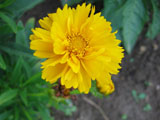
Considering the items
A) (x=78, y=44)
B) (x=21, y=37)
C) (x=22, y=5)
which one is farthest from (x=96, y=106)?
(x=78, y=44)

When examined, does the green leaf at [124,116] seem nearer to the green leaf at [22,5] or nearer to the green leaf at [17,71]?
the green leaf at [17,71]

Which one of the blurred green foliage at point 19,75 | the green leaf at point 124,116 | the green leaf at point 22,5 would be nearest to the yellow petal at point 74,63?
the blurred green foliage at point 19,75

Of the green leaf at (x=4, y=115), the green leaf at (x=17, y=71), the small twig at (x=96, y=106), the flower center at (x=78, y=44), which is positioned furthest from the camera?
the small twig at (x=96, y=106)

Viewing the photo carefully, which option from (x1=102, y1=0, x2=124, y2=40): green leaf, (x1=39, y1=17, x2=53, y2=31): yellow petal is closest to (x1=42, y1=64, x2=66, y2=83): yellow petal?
(x1=39, y1=17, x2=53, y2=31): yellow petal

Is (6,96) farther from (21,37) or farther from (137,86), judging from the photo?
(137,86)

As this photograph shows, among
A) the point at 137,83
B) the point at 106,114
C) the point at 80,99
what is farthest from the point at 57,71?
the point at 137,83

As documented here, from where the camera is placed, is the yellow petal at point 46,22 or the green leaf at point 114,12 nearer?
the yellow petal at point 46,22
